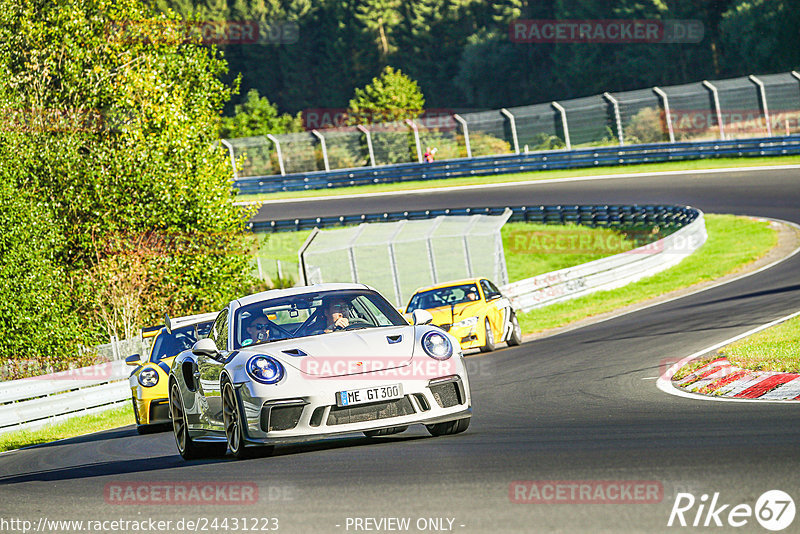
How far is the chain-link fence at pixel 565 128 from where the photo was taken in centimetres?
4516

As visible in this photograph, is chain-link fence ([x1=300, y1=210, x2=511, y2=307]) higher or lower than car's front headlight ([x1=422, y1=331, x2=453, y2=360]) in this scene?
lower

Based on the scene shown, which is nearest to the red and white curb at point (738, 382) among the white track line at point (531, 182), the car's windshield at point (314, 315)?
the car's windshield at point (314, 315)

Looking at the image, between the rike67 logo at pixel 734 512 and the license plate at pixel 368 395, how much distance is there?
10.6ft

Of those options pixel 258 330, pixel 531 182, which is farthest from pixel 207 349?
pixel 531 182

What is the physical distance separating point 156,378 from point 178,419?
417 cm

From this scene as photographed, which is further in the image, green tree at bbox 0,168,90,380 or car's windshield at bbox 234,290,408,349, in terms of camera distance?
green tree at bbox 0,168,90,380

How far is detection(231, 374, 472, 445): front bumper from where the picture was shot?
827cm

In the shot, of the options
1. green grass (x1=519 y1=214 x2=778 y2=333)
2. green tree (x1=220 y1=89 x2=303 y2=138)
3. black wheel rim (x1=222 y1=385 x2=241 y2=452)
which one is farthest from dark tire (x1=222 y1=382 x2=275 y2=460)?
green tree (x1=220 y1=89 x2=303 y2=138)

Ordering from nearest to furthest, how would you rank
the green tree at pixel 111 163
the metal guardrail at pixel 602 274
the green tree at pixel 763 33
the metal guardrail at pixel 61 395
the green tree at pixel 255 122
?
the metal guardrail at pixel 61 395 → the metal guardrail at pixel 602 274 → the green tree at pixel 111 163 → the green tree at pixel 763 33 → the green tree at pixel 255 122

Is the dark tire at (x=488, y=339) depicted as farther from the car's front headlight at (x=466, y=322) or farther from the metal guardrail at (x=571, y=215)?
the metal guardrail at (x=571, y=215)

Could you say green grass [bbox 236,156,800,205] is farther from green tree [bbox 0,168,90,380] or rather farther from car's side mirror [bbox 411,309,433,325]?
car's side mirror [bbox 411,309,433,325]

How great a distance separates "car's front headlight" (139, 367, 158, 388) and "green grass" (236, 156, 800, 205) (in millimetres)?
31641

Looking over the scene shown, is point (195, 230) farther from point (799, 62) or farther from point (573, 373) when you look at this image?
point (799, 62)

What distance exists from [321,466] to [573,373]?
7.00 m
